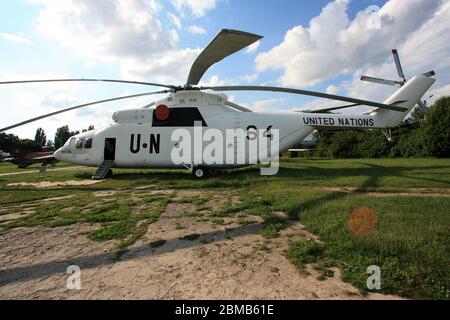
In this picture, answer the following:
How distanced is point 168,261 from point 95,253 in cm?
134

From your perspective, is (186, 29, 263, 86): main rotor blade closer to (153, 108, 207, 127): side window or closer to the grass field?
(153, 108, 207, 127): side window

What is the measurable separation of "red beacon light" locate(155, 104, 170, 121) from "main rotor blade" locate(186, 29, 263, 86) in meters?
4.39

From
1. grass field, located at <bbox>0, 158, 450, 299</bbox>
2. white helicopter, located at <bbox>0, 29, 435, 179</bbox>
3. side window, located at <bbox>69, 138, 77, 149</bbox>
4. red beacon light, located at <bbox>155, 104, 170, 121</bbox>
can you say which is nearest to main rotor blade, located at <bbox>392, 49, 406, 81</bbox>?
white helicopter, located at <bbox>0, 29, 435, 179</bbox>

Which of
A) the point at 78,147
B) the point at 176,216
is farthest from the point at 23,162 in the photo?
the point at 176,216

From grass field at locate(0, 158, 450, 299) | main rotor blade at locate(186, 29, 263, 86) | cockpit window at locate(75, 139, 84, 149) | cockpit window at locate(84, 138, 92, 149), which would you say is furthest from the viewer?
cockpit window at locate(75, 139, 84, 149)

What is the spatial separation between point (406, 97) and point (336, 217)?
11.7 meters

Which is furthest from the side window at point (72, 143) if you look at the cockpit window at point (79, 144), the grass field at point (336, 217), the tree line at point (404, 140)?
the tree line at point (404, 140)

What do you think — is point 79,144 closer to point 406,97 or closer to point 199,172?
point 199,172

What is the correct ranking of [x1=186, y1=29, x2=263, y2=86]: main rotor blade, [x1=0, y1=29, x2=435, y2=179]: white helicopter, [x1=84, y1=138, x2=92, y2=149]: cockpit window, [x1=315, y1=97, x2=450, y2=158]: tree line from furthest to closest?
[x1=315, y1=97, x2=450, y2=158]: tree line
[x1=84, y1=138, x2=92, y2=149]: cockpit window
[x1=0, y1=29, x2=435, y2=179]: white helicopter
[x1=186, y1=29, x2=263, y2=86]: main rotor blade

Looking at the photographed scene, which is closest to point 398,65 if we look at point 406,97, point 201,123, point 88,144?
point 406,97

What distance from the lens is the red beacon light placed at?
44.1ft

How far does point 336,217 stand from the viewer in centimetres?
542

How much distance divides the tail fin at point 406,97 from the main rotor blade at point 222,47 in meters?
10.1

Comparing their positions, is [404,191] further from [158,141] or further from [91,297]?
[158,141]
